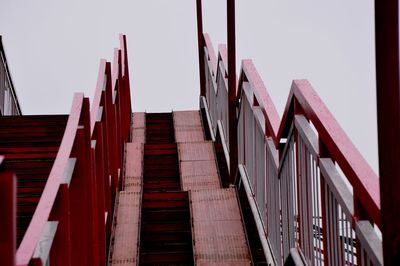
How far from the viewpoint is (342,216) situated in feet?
11.2

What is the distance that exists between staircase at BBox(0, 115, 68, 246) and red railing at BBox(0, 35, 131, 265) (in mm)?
460

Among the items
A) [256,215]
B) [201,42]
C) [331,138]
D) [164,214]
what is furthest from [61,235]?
[201,42]

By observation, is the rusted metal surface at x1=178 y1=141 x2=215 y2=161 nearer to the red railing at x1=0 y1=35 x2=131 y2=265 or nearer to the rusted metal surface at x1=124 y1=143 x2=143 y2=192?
→ the rusted metal surface at x1=124 y1=143 x2=143 y2=192

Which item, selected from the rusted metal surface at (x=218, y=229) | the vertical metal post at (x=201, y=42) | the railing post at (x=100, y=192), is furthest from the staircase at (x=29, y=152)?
the vertical metal post at (x=201, y=42)

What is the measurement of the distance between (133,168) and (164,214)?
1.58 metres

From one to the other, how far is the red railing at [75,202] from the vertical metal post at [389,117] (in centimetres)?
118

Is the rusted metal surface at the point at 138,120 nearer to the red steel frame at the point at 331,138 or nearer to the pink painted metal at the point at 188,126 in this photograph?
the pink painted metal at the point at 188,126

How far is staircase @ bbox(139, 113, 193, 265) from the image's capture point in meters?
5.76

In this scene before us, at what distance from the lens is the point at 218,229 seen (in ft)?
19.6

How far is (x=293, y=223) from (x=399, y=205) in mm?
1904

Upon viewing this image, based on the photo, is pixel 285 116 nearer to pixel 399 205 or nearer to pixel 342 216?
pixel 342 216

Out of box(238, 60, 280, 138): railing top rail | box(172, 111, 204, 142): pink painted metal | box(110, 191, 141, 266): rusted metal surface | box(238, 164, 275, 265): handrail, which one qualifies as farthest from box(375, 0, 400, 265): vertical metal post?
box(172, 111, 204, 142): pink painted metal

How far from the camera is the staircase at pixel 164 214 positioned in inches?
227

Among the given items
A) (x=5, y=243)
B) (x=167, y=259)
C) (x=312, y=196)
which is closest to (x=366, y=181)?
(x=312, y=196)
